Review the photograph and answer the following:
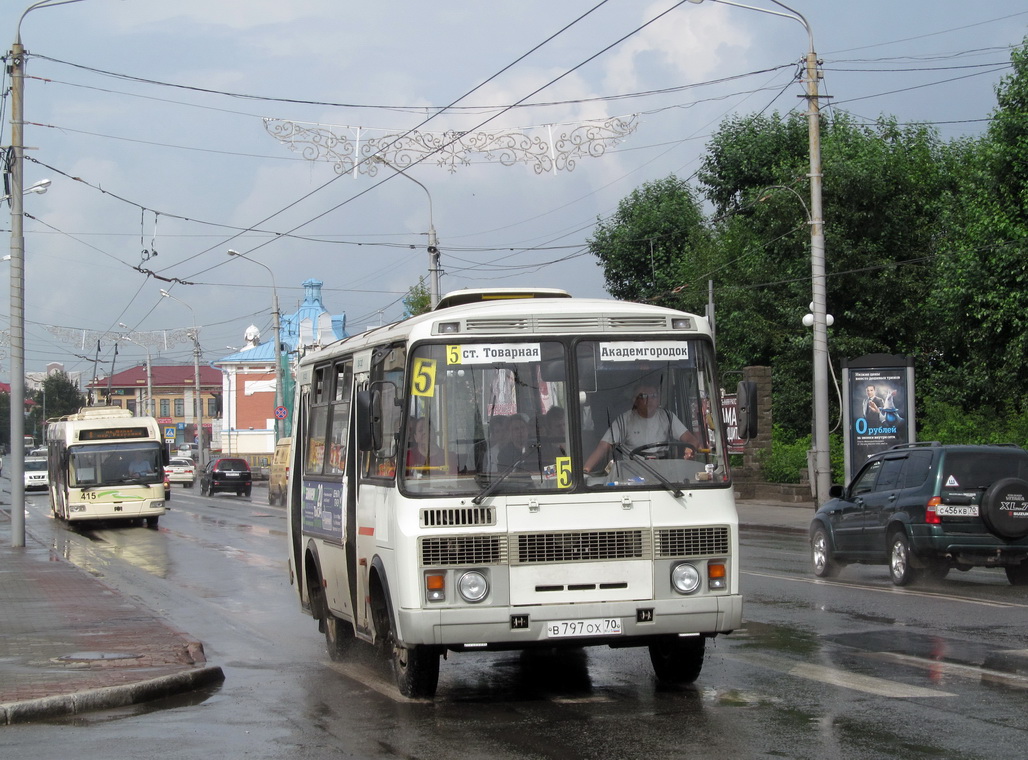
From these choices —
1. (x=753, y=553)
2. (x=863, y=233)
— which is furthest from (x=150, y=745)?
(x=863, y=233)

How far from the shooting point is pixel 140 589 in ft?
61.0

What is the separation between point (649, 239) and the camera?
Result: 199ft

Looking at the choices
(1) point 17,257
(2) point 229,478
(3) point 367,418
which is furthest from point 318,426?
(2) point 229,478

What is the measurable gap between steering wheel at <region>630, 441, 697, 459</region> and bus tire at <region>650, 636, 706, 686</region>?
4.28 ft

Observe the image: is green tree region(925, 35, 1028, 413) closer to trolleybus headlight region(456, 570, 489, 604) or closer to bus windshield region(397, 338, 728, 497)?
bus windshield region(397, 338, 728, 497)

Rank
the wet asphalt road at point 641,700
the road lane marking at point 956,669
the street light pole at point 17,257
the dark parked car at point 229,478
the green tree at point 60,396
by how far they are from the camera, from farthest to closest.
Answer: the green tree at point 60,396 < the dark parked car at point 229,478 < the street light pole at point 17,257 < the road lane marking at point 956,669 < the wet asphalt road at point 641,700

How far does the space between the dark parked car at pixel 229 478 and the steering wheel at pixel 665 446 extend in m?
51.5

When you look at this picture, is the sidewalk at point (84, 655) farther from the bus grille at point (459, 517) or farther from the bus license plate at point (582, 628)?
the bus license plate at point (582, 628)

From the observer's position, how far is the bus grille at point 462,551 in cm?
833

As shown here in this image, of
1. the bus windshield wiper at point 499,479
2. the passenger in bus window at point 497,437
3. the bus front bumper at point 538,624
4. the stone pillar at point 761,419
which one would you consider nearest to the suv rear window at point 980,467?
the bus front bumper at point 538,624

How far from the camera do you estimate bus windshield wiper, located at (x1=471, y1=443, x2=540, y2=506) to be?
8.36 meters

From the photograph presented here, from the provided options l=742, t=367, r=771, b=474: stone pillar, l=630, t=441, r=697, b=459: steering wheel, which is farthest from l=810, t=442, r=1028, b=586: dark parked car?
l=742, t=367, r=771, b=474: stone pillar

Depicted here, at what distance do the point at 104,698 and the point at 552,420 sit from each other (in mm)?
3593

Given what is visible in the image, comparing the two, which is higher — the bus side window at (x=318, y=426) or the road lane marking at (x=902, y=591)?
the bus side window at (x=318, y=426)
